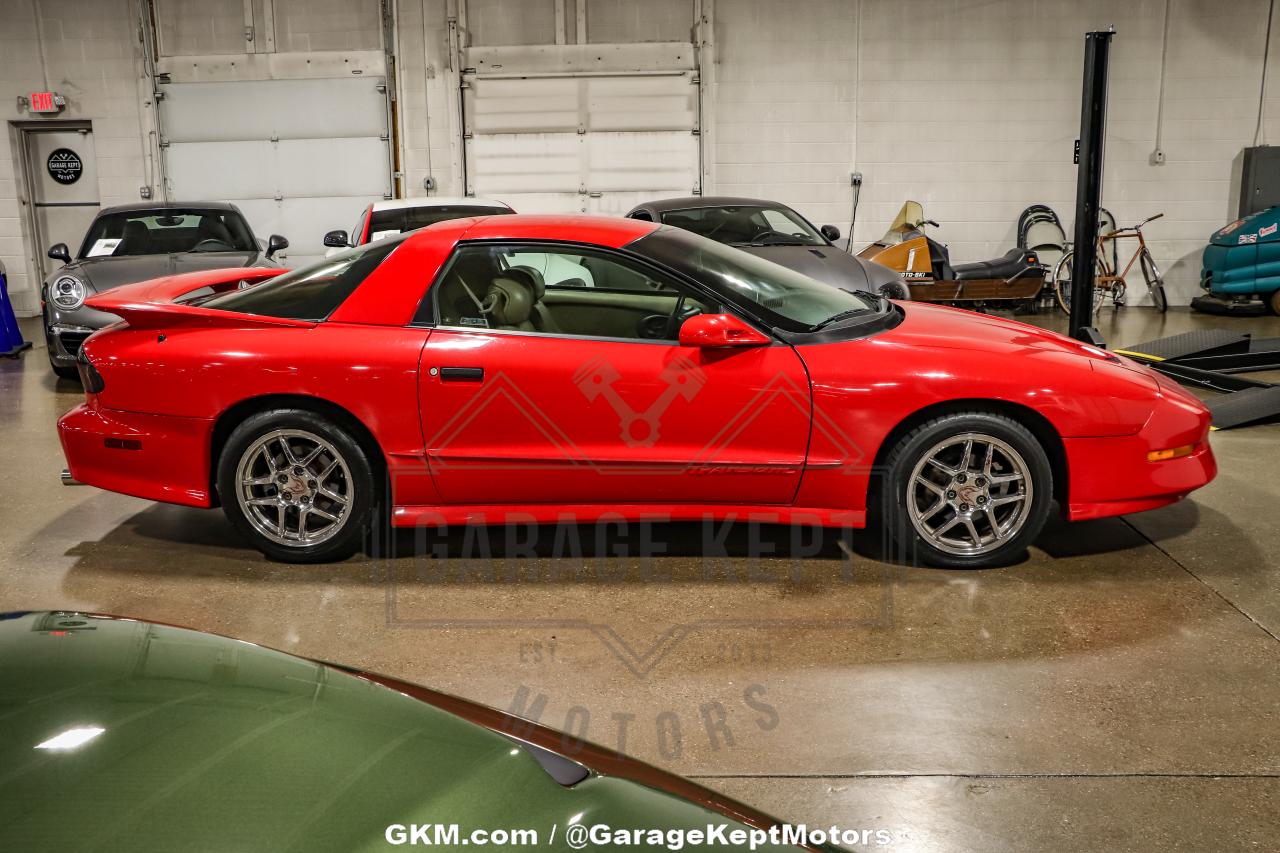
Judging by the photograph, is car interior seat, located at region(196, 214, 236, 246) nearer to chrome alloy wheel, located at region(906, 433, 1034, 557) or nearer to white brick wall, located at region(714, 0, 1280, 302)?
white brick wall, located at region(714, 0, 1280, 302)

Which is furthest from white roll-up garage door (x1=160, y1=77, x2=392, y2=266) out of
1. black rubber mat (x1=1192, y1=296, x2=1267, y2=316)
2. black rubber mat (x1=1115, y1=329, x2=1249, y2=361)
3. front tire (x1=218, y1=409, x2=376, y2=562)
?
front tire (x1=218, y1=409, x2=376, y2=562)

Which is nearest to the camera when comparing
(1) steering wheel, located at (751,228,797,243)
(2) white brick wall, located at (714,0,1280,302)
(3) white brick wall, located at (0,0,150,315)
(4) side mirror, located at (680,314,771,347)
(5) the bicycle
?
(4) side mirror, located at (680,314,771,347)

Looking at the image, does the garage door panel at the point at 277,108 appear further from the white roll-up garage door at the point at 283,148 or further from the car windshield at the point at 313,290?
the car windshield at the point at 313,290

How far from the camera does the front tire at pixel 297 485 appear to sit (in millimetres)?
3945

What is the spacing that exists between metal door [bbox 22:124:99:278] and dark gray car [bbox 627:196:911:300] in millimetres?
8350

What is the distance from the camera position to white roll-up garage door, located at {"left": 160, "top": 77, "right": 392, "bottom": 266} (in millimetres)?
13539

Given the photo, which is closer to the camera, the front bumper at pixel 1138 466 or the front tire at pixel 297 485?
the front bumper at pixel 1138 466

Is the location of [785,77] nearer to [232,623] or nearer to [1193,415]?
[1193,415]

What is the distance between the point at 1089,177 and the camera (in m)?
7.89

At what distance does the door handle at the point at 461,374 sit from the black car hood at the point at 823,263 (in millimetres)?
3896

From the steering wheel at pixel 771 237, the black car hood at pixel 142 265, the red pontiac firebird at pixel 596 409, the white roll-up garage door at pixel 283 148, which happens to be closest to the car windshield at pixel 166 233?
the black car hood at pixel 142 265

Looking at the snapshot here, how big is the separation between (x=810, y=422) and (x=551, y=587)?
1100 mm

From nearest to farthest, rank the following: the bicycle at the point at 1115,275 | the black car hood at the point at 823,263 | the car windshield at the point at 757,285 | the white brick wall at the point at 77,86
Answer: the car windshield at the point at 757,285
the black car hood at the point at 823,263
the bicycle at the point at 1115,275
the white brick wall at the point at 77,86

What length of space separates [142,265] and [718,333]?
6.04 metres
